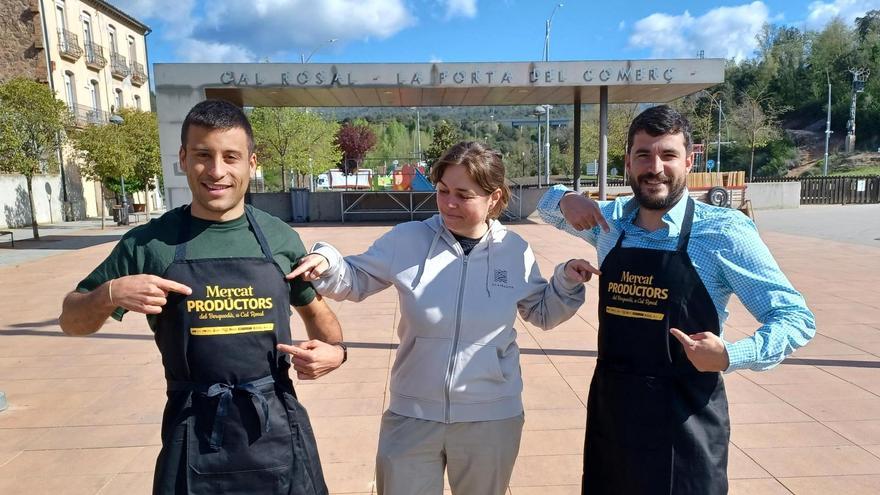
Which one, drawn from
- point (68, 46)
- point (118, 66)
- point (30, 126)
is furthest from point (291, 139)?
point (30, 126)

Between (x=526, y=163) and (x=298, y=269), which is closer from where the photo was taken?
(x=298, y=269)

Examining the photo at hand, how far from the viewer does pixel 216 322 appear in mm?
1798

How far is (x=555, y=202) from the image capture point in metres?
2.67

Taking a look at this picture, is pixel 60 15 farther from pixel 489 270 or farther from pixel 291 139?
pixel 489 270

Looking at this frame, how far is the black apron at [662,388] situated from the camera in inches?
77.2

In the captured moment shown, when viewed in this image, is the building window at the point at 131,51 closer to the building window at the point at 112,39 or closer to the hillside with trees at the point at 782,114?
the building window at the point at 112,39

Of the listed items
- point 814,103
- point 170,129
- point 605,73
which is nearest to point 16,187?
point 170,129

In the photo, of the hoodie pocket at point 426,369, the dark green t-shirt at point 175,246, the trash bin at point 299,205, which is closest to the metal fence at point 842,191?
the trash bin at point 299,205

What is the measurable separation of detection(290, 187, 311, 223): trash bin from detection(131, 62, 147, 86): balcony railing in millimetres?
24329

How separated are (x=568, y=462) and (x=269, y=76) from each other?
1437 centimetres

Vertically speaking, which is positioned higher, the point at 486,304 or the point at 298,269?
the point at 298,269

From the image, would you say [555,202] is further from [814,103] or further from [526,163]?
[814,103]

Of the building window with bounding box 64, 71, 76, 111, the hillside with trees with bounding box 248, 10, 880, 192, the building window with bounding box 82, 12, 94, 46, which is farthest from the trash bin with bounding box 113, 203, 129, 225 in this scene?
the hillside with trees with bounding box 248, 10, 880, 192

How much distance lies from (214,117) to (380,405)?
A: 3.00m
